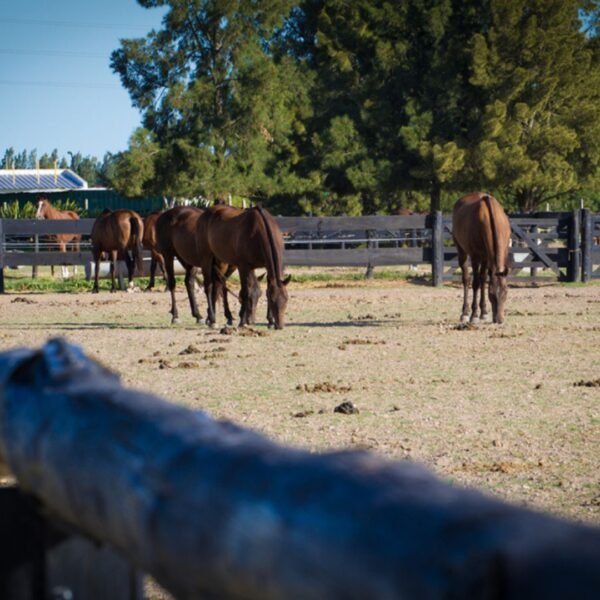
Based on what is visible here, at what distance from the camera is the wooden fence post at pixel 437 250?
2569 cm

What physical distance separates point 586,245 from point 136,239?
10.0 meters

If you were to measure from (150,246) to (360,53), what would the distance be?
25423mm

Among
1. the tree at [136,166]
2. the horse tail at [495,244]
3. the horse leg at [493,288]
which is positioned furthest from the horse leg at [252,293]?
the tree at [136,166]

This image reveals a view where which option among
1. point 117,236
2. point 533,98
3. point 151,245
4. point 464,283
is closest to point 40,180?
point 533,98

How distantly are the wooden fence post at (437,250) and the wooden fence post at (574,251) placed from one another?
2914 mm

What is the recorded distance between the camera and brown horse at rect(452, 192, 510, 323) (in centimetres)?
1577

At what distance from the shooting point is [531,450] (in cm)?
688

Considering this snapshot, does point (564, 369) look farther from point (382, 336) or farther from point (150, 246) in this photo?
point (150, 246)

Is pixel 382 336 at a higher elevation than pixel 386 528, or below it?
below

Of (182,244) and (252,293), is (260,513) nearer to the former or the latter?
(252,293)

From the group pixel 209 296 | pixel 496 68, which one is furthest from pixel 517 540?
pixel 496 68

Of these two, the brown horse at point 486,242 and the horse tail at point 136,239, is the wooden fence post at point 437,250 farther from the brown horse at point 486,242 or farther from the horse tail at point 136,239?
the brown horse at point 486,242

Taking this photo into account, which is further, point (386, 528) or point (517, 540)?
point (386, 528)

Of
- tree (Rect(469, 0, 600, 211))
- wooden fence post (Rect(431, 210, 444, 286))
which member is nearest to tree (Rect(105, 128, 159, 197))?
tree (Rect(469, 0, 600, 211))
